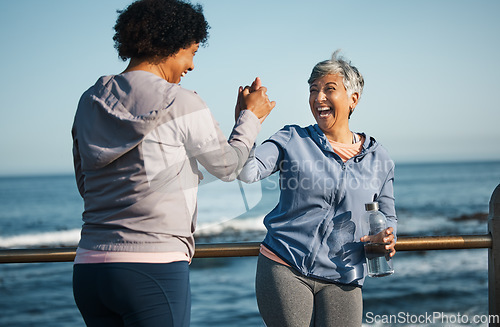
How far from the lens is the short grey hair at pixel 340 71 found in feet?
7.87

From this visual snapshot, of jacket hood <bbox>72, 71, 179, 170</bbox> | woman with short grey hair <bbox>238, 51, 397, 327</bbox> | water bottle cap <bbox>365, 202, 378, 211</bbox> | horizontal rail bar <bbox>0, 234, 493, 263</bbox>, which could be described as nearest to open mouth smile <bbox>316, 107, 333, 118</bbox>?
woman with short grey hair <bbox>238, 51, 397, 327</bbox>

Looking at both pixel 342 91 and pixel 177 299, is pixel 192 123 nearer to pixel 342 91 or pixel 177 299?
pixel 177 299

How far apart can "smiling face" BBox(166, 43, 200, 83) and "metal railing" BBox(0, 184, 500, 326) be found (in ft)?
3.16

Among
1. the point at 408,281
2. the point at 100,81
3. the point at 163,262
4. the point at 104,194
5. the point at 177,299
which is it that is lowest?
the point at 408,281

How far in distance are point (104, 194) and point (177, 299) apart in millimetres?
378

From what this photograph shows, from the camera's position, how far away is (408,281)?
984 centimetres

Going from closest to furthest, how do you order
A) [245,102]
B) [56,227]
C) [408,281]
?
[245,102] → [408,281] → [56,227]

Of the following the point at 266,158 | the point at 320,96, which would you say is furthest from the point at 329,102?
the point at 266,158

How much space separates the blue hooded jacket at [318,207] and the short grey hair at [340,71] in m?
0.32

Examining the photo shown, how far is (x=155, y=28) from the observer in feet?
5.16

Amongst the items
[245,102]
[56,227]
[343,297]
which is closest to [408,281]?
[343,297]

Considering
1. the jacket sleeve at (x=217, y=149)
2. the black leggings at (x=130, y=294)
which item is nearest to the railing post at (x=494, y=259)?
the jacket sleeve at (x=217, y=149)

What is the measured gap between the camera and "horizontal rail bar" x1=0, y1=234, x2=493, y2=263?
7.68 feet

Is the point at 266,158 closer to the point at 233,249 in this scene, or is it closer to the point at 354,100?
the point at 233,249
